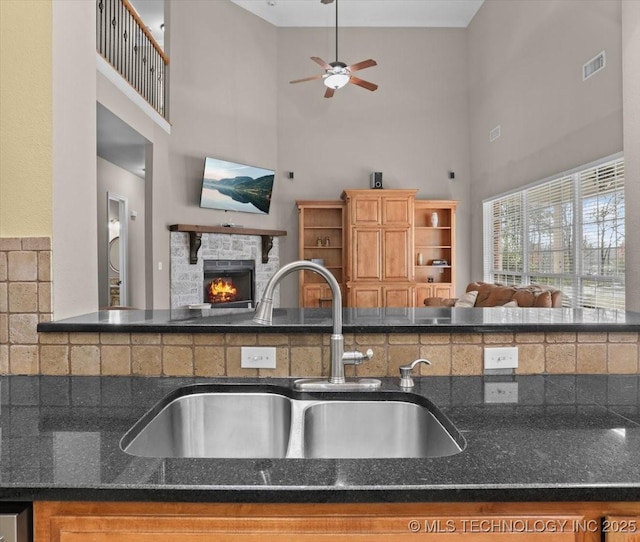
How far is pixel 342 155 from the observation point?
7.76m

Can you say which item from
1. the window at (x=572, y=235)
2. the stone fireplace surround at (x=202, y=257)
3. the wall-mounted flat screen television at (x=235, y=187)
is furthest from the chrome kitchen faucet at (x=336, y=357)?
the wall-mounted flat screen television at (x=235, y=187)

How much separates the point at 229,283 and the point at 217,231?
954mm

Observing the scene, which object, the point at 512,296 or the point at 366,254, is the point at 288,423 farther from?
the point at 366,254

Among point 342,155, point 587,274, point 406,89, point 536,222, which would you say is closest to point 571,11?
point 536,222

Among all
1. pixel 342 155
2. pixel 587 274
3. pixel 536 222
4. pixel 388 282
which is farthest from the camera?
pixel 342 155

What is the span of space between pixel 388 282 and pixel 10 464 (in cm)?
643

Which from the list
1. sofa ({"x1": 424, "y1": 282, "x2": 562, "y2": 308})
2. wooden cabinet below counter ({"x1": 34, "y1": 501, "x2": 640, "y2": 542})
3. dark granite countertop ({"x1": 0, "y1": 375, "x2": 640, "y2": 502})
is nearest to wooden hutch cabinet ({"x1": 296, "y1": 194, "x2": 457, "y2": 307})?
sofa ({"x1": 424, "y1": 282, "x2": 562, "y2": 308})

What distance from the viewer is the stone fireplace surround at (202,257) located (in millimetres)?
5988

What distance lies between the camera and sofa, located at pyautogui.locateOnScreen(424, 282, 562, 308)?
4.30 meters

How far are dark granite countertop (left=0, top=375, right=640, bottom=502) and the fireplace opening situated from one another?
18.0 feet

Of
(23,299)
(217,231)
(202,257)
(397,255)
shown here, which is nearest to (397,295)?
(397,255)

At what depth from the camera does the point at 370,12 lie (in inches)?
292

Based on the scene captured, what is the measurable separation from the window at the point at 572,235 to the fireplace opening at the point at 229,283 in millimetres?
3844

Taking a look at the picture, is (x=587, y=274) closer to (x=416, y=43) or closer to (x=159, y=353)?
(x=159, y=353)
